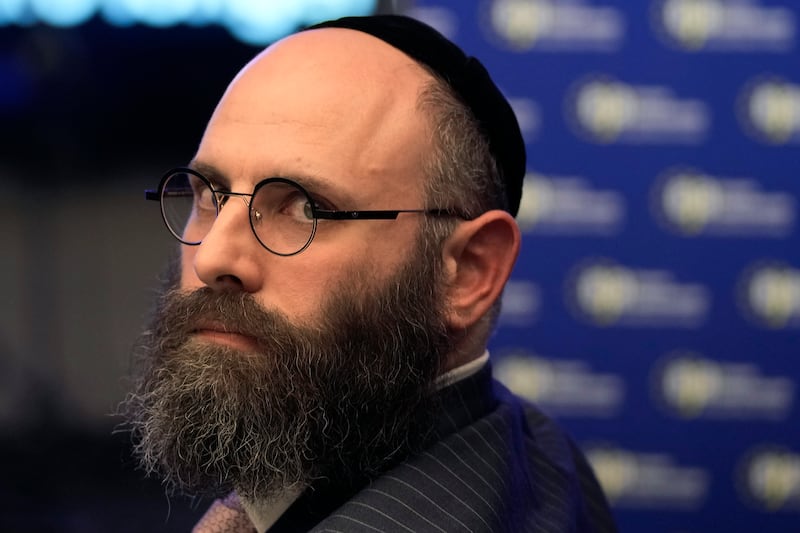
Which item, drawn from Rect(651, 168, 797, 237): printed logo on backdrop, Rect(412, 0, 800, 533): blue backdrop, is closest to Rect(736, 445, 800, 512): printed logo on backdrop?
Rect(412, 0, 800, 533): blue backdrop

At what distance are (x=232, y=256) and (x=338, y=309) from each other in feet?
0.57

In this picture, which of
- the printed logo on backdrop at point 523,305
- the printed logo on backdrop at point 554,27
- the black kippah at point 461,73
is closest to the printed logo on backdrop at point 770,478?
the printed logo on backdrop at point 523,305

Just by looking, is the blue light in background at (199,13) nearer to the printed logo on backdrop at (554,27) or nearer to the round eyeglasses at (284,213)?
the printed logo on backdrop at (554,27)

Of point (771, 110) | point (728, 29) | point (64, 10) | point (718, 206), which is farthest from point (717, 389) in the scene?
point (64, 10)

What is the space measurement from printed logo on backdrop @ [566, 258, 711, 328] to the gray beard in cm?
171

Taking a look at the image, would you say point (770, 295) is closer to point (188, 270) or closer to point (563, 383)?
point (563, 383)

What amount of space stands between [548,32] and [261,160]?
6.37ft

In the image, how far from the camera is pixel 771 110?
2.86m

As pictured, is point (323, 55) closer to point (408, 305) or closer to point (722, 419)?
point (408, 305)

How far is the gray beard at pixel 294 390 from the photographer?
3.90 ft

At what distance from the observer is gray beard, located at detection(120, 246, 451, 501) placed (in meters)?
1.19

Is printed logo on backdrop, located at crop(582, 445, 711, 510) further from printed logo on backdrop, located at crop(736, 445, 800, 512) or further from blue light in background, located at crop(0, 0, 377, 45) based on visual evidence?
blue light in background, located at crop(0, 0, 377, 45)

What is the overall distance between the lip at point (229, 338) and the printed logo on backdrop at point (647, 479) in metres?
2.05

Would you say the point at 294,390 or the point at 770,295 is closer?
the point at 294,390
